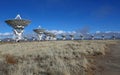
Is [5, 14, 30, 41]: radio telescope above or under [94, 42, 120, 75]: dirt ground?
above

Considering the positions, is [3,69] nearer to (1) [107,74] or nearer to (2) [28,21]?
(1) [107,74]

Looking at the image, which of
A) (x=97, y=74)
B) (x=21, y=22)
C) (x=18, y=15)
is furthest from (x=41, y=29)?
(x=97, y=74)

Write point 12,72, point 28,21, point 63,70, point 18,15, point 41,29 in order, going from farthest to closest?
point 41,29
point 18,15
point 28,21
point 63,70
point 12,72

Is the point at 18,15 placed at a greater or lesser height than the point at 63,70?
greater

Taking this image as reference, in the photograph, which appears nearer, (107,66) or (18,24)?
(107,66)

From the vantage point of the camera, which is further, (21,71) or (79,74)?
(79,74)

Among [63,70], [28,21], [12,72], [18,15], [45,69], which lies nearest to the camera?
[12,72]

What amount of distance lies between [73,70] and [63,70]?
6.81 ft

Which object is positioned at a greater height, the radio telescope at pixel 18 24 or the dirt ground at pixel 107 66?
the radio telescope at pixel 18 24

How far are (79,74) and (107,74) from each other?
2.20 m

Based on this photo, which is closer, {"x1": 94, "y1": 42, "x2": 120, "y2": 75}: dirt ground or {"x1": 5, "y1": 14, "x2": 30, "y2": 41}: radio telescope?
{"x1": 94, "y1": 42, "x2": 120, "y2": 75}: dirt ground

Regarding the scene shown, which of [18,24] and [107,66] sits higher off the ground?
[18,24]

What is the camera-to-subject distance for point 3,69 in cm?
1352

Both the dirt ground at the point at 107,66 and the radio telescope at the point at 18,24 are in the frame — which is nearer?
the dirt ground at the point at 107,66
